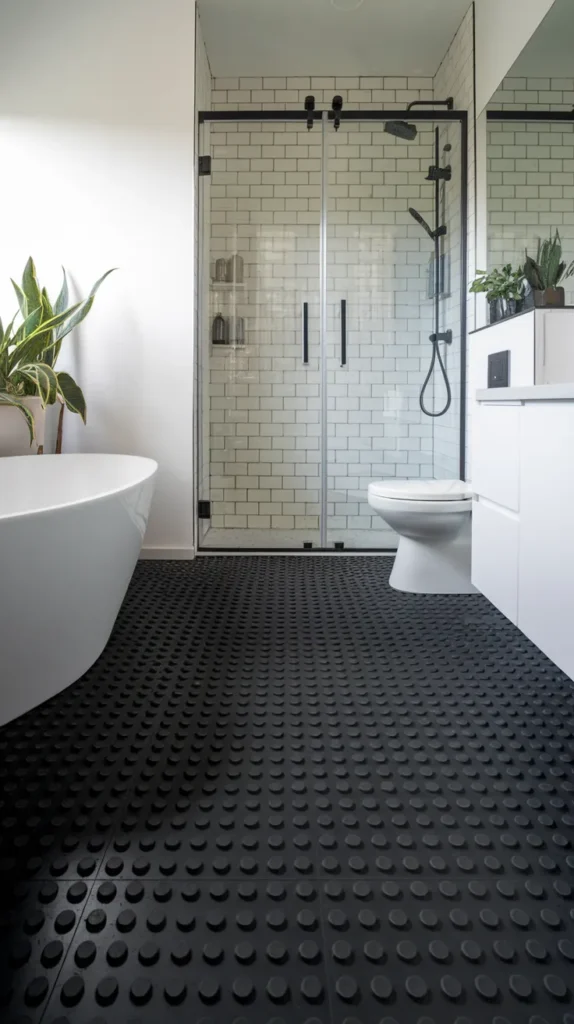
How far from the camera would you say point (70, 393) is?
3461mm

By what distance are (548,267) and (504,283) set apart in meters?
0.28

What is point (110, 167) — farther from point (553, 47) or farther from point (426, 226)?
point (553, 47)

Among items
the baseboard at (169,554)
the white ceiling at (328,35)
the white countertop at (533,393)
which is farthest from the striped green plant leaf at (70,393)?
the white ceiling at (328,35)

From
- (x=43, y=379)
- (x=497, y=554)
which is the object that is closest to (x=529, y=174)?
(x=497, y=554)

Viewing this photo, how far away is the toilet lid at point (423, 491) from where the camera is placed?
2906mm

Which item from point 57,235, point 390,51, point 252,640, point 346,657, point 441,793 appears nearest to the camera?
point 441,793

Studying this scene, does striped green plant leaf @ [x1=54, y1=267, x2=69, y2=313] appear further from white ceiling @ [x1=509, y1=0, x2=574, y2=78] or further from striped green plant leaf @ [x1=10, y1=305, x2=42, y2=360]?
white ceiling @ [x1=509, y1=0, x2=574, y2=78]

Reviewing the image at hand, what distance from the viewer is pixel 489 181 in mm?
3334

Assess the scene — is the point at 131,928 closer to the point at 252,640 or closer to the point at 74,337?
the point at 252,640

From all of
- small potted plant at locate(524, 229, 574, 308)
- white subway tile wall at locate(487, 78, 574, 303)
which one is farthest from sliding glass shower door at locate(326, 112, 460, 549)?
small potted plant at locate(524, 229, 574, 308)

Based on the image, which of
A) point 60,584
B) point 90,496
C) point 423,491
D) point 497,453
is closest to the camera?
point 60,584

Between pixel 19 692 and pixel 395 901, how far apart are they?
3.02 feet

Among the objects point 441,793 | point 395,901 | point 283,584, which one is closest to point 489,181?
point 283,584

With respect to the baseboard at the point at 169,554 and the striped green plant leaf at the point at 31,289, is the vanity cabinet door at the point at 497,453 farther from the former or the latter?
the striped green plant leaf at the point at 31,289
